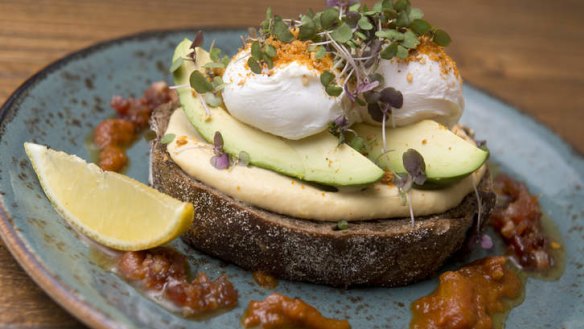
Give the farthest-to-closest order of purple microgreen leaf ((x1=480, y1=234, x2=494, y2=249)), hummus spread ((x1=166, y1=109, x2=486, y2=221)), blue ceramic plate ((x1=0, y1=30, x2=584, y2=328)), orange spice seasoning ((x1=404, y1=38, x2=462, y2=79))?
1. purple microgreen leaf ((x1=480, y1=234, x2=494, y2=249))
2. orange spice seasoning ((x1=404, y1=38, x2=462, y2=79))
3. hummus spread ((x1=166, y1=109, x2=486, y2=221))
4. blue ceramic plate ((x1=0, y1=30, x2=584, y2=328))

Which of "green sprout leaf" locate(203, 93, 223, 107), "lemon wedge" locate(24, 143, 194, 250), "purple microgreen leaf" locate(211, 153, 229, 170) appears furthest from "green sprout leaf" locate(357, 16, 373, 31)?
"lemon wedge" locate(24, 143, 194, 250)

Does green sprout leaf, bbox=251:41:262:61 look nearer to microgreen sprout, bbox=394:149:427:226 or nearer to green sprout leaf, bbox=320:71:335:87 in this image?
green sprout leaf, bbox=320:71:335:87

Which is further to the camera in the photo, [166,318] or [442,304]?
[442,304]

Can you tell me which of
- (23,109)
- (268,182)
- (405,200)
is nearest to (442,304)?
(405,200)

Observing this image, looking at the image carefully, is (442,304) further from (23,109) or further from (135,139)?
A: (23,109)

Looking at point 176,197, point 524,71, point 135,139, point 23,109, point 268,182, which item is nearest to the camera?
point 268,182

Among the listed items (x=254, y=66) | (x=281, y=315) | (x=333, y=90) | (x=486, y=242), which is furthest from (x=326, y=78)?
(x=486, y=242)

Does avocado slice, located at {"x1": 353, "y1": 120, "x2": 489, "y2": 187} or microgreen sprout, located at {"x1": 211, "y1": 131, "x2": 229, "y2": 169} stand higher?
microgreen sprout, located at {"x1": 211, "y1": 131, "x2": 229, "y2": 169}

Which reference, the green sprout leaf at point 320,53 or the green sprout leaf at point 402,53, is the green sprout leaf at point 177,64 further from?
the green sprout leaf at point 402,53
